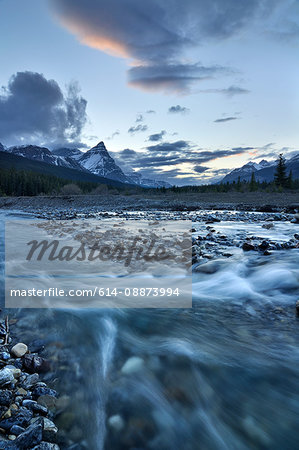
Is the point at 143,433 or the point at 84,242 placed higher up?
the point at 84,242

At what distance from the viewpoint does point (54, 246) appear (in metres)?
8.73

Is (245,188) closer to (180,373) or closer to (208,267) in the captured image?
(208,267)

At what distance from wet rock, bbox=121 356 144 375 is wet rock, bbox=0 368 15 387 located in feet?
3.45

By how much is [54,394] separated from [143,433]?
84 centimetres

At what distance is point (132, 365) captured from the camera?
271 cm

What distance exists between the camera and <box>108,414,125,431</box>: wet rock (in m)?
1.96

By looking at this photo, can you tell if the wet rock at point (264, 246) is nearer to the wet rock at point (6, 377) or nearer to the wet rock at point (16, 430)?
the wet rock at point (6, 377)

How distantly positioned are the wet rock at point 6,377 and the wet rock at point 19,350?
1.39 ft

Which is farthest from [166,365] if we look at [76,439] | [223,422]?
[76,439]

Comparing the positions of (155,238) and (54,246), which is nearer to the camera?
(54,246)

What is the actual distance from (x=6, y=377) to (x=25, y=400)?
0.29 metres

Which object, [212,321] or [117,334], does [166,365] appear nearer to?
[117,334]

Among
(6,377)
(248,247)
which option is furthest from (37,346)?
(248,247)

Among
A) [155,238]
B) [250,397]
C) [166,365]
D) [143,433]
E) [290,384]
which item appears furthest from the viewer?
[155,238]
